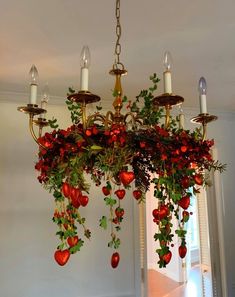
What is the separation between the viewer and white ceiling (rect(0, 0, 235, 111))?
1.62 m

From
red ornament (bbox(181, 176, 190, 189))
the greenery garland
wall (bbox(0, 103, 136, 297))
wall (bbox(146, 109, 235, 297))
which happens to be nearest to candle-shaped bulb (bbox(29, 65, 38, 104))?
the greenery garland

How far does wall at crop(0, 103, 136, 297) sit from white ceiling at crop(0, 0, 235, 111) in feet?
1.73

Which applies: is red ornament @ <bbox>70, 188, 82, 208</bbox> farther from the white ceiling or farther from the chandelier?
the white ceiling

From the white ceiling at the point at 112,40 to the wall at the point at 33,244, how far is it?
0.53 m

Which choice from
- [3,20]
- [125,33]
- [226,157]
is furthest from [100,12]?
[226,157]

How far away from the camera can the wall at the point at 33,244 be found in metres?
2.58

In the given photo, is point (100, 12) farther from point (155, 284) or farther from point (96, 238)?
point (155, 284)

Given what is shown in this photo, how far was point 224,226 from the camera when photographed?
3260mm

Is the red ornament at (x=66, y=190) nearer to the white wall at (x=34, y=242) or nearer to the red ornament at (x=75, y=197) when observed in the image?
the red ornament at (x=75, y=197)

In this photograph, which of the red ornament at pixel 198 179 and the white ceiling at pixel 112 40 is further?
the white ceiling at pixel 112 40

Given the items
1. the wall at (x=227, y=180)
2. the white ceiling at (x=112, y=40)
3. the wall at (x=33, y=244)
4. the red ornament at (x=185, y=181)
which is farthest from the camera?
the wall at (x=227, y=180)

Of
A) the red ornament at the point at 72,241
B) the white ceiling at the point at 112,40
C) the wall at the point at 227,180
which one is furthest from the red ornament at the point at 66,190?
the wall at the point at 227,180

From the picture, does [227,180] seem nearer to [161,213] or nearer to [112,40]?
[112,40]

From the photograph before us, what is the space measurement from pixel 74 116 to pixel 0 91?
164cm
